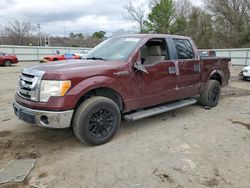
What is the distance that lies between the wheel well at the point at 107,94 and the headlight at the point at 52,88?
17.4 inches

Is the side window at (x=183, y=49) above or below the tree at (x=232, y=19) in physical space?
below

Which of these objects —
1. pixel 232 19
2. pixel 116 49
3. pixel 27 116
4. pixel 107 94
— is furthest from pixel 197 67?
pixel 232 19

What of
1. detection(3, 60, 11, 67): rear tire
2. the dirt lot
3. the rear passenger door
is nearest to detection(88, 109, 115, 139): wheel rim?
the dirt lot

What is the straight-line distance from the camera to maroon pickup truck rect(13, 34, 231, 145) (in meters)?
3.42

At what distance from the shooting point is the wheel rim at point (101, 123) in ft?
12.2

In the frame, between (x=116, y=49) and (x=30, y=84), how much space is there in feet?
5.80

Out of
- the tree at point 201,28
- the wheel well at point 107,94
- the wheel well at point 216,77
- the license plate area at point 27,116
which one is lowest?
the license plate area at point 27,116

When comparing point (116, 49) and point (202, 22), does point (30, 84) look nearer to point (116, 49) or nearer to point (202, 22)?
point (116, 49)

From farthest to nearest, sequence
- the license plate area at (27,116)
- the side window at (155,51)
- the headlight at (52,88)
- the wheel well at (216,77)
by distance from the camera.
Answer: the wheel well at (216,77)
the side window at (155,51)
the license plate area at (27,116)
the headlight at (52,88)

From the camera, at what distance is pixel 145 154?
353cm

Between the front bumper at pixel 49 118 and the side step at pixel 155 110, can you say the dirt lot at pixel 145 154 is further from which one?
the front bumper at pixel 49 118

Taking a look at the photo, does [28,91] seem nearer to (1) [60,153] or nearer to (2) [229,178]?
(1) [60,153]

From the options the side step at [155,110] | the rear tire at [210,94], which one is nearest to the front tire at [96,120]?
the side step at [155,110]

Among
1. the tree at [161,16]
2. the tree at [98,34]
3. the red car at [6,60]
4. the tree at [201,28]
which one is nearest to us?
the red car at [6,60]
